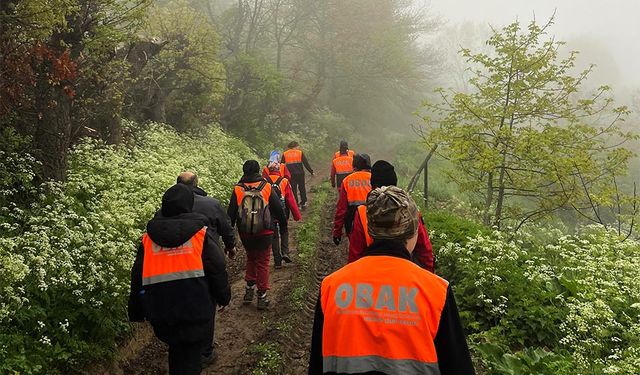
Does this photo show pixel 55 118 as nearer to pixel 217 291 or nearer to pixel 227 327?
pixel 227 327

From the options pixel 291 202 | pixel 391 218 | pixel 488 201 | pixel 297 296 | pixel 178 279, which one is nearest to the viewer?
pixel 391 218

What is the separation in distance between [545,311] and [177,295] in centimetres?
480

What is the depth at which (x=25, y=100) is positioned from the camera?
24.7 ft

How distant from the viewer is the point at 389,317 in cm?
213

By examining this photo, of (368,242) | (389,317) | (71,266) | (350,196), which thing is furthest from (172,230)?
(350,196)

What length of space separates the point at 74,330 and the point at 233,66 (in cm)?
1904

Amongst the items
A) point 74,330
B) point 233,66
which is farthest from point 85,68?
point 233,66

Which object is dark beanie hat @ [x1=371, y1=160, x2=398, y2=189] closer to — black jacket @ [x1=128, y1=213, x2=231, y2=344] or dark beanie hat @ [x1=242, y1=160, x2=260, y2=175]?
black jacket @ [x1=128, y1=213, x2=231, y2=344]

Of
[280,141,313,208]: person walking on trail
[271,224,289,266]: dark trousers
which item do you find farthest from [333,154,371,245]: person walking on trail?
[280,141,313,208]: person walking on trail

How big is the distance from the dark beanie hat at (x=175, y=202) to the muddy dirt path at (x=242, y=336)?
7.68 ft

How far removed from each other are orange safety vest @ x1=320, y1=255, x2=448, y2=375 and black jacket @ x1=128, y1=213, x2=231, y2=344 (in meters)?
2.02

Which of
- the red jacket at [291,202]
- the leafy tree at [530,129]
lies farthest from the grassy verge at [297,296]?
the leafy tree at [530,129]

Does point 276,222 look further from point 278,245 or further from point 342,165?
point 342,165

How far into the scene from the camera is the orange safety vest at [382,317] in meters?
2.10
